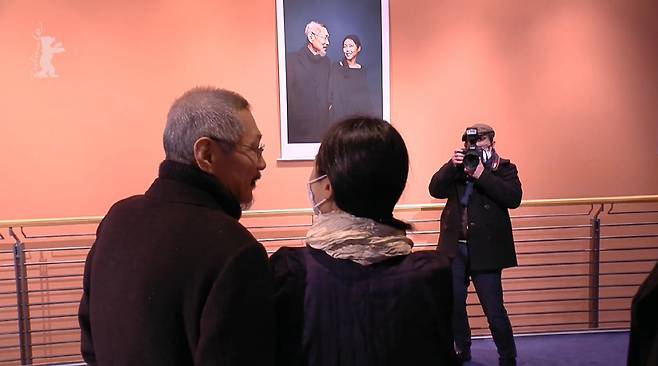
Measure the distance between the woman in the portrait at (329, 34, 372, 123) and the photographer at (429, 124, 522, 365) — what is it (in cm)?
91

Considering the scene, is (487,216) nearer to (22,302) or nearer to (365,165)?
(365,165)

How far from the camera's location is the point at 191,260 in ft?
3.07

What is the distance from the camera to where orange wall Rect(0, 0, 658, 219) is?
350cm

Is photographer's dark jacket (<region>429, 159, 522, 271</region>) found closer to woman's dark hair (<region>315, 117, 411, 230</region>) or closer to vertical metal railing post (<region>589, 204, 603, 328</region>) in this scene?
vertical metal railing post (<region>589, 204, 603, 328</region>)

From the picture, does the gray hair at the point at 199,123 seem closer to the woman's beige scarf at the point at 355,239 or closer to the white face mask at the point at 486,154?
the woman's beige scarf at the point at 355,239

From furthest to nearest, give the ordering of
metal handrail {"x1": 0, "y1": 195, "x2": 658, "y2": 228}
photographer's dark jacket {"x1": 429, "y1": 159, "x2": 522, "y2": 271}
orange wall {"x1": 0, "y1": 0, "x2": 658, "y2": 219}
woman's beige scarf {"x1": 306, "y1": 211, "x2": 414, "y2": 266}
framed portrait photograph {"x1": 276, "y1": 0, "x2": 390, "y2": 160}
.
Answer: framed portrait photograph {"x1": 276, "y1": 0, "x2": 390, "y2": 160}
orange wall {"x1": 0, "y1": 0, "x2": 658, "y2": 219}
metal handrail {"x1": 0, "y1": 195, "x2": 658, "y2": 228}
photographer's dark jacket {"x1": 429, "y1": 159, "x2": 522, "y2": 271}
woman's beige scarf {"x1": 306, "y1": 211, "x2": 414, "y2": 266}

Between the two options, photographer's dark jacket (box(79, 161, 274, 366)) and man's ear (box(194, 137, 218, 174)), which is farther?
man's ear (box(194, 137, 218, 174))

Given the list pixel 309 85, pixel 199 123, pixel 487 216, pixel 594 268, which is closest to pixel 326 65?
pixel 309 85

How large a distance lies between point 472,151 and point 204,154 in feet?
7.35

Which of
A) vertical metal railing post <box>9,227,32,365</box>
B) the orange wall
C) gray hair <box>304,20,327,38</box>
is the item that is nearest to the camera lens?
the orange wall

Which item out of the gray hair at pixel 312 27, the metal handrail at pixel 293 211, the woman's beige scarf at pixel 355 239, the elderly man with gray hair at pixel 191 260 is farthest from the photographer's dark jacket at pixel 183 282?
the gray hair at pixel 312 27

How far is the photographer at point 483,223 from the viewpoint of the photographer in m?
2.94

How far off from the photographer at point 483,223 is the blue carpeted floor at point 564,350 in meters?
0.43

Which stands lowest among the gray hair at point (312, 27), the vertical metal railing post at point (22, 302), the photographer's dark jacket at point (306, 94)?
the vertical metal railing post at point (22, 302)
